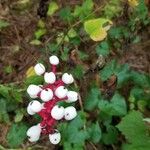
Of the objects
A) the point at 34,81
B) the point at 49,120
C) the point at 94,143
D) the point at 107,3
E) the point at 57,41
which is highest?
the point at 107,3

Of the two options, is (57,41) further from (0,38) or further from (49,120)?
(49,120)

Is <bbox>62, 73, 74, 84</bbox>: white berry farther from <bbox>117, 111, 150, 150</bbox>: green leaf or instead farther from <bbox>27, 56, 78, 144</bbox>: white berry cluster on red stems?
<bbox>117, 111, 150, 150</bbox>: green leaf

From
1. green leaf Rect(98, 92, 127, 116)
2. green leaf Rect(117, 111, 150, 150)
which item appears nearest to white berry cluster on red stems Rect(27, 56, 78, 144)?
green leaf Rect(98, 92, 127, 116)

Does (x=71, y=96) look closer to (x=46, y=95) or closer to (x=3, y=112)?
(x=46, y=95)

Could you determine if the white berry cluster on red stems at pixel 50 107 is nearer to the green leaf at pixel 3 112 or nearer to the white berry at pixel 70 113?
the white berry at pixel 70 113

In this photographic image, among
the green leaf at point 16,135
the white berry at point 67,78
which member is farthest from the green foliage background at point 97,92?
the white berry at point 67,78

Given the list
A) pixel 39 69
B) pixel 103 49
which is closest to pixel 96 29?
pixel 103 49

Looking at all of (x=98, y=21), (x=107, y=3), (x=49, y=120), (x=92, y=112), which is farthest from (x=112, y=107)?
(x=107, y=3)

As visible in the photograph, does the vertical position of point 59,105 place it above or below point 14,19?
below
